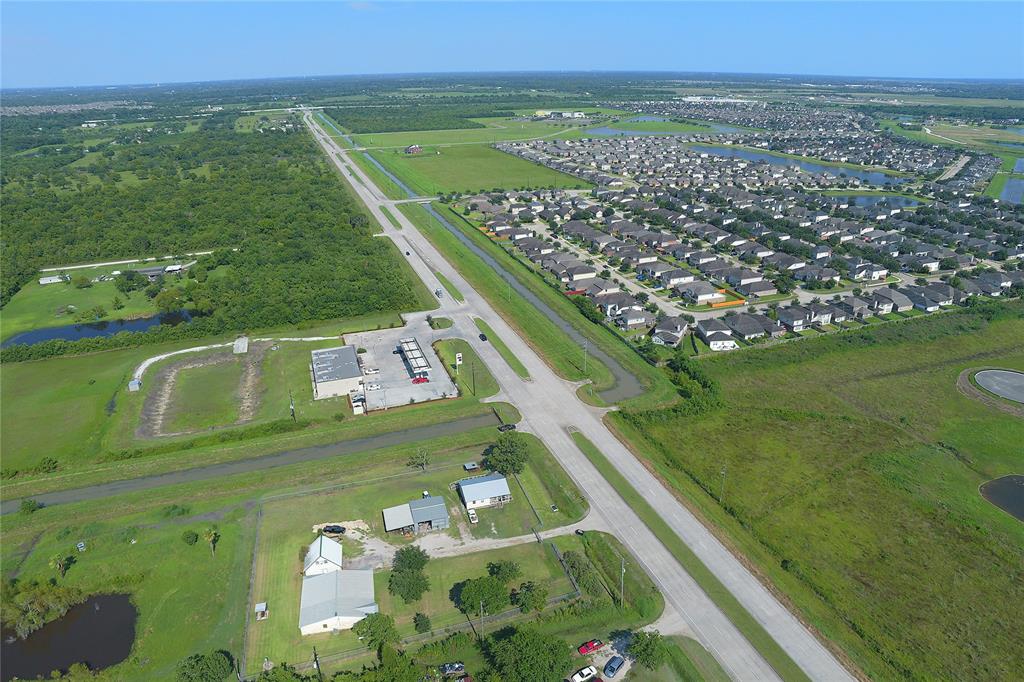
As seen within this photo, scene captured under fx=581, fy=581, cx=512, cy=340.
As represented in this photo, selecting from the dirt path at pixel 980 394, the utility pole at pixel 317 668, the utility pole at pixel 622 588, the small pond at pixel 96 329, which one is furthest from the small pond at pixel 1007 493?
the small pond at pixel 96 329

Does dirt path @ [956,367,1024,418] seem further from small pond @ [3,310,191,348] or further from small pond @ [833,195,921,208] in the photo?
small pond @ [3,310,191,348]

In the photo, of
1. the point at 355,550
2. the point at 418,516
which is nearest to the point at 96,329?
the point at 355,550

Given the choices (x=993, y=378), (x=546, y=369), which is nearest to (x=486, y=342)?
(x=546, y=369)

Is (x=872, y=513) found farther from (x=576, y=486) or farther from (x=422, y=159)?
(x=422, y=159)

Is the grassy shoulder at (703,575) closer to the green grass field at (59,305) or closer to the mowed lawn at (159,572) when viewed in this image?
the mowed lawn at (159,572)

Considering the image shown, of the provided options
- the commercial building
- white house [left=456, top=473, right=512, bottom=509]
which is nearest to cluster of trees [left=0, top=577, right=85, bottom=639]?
white house [left=456, top=473, right=512, bottom=509]
